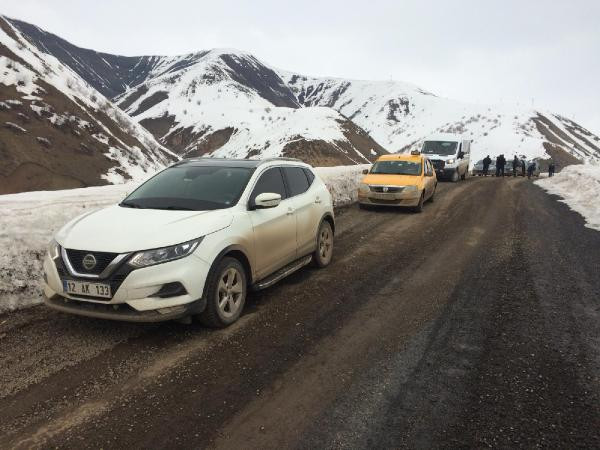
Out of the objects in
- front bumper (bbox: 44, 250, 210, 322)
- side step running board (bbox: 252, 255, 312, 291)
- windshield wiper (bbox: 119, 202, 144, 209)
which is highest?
windshield wiper (bbox: 119, 202, 144, 209)

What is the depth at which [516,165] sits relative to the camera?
33.4m

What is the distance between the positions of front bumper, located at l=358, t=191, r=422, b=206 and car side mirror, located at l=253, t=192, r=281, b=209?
794 cm

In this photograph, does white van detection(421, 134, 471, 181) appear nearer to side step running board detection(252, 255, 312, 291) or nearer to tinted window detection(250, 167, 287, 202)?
side step running board detection(252, 255, 312, 291)

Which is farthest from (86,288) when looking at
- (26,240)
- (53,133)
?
(53,133)

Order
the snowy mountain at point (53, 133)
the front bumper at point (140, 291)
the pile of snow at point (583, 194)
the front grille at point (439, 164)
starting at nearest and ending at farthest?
the front bumper at point (140, 291) → the pile of snow at point (583, 194) → the snowy mountain at point (53, 133) → the front grille at point (439, 164)

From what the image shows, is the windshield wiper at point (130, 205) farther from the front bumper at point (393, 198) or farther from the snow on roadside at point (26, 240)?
the front bumper at point (393, 198)

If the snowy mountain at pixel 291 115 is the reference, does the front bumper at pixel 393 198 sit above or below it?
below

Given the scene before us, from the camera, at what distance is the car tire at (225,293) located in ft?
14.6

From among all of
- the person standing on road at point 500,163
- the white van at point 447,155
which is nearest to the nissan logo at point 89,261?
the white van at point 447,155

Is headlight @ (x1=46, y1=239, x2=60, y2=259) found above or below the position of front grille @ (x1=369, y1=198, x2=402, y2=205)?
above

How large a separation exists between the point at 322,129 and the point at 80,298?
2232 inches

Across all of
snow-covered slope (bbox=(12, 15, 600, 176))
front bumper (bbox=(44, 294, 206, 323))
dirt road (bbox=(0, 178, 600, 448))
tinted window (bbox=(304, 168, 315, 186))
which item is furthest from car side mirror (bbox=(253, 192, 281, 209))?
snow-covered slope (bbox=(12, 15, 600, 176))

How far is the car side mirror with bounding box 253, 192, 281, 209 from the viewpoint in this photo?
16.9 ft

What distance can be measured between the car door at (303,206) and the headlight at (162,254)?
214 centimetres
